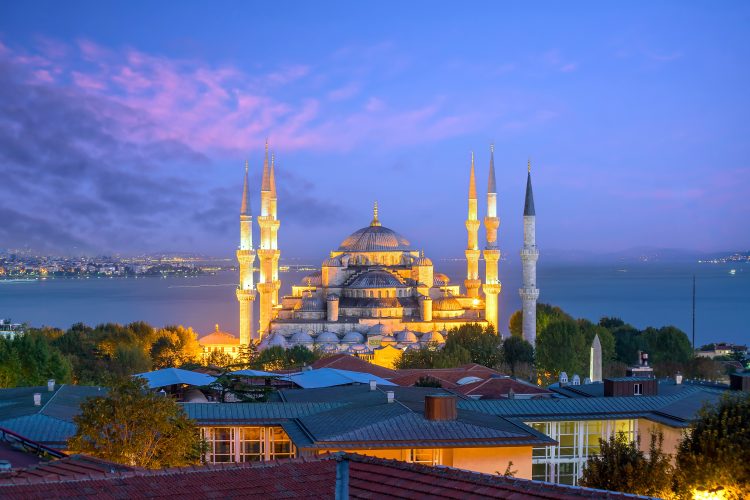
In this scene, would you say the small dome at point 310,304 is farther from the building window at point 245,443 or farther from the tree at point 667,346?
the building window at point 245,443

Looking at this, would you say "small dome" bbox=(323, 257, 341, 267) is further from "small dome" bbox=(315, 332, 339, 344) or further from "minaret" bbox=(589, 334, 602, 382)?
"minaret" bbox=(589, 334, 602, 382)

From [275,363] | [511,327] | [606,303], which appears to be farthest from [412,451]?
[606,303]

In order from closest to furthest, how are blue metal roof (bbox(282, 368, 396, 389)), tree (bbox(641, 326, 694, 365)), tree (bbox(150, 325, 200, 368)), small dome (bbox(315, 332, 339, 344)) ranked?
blue metal roof (bbox(282, 368, 396, 389))
tree (bbox(641, 326, 694, 365))
tree (bbox(150, 325, 200, 368))
small dome (bbox(315, 332, 339, 344))

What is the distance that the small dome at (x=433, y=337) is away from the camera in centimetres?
3864

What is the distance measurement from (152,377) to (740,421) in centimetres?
1164

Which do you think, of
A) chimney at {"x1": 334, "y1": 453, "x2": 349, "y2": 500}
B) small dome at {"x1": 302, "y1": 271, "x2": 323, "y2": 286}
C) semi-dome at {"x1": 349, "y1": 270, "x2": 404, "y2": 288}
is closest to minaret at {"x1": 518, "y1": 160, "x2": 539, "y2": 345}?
semi-dome at {"x1": 349, "y1": 270, "x2": 404, "y2": 288}

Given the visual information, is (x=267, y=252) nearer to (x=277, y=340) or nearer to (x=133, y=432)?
(x=277, y=340)

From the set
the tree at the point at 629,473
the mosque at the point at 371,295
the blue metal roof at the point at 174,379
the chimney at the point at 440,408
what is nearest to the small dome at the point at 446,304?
the mosque at the point at 371,295

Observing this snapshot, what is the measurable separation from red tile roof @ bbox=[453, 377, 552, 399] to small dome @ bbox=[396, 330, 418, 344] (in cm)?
1654

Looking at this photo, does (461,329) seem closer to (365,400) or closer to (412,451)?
(365,400)

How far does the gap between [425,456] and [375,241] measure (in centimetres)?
3857

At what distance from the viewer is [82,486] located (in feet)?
19.8

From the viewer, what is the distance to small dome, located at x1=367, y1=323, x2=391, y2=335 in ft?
131

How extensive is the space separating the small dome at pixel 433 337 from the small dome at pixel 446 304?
12.2 ft
